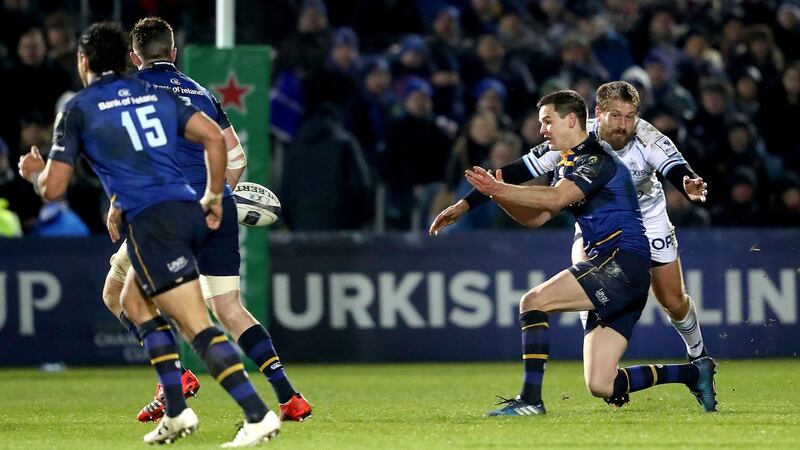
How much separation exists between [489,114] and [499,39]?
2.34 meters

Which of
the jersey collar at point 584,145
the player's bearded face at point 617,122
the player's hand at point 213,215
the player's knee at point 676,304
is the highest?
the player's bearded face at point 617,122

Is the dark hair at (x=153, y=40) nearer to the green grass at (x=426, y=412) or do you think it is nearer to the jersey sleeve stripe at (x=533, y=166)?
the green grass at (x=426, y=412)

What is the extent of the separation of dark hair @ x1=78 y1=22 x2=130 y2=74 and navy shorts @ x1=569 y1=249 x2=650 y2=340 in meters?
3.09

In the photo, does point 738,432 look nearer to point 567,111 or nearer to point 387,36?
point 567,111

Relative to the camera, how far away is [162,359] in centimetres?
739

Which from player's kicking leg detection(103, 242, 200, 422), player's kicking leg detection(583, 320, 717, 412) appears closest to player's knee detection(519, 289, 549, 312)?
player's kicking leg detection(583, 320, 717, 412)

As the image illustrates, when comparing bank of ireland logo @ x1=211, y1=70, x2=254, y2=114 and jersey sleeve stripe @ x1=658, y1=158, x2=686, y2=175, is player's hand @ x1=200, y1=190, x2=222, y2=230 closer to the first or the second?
jersey sleeve stripe @ x1=658, y1=158, x2=686, y2=175

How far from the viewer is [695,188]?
9070 mm

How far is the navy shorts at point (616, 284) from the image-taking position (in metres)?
8.77

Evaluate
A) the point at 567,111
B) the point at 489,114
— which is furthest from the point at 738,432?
the point at 489,114

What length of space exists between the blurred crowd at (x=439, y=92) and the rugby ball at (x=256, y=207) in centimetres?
603

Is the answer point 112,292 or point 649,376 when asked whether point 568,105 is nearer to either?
point 649,376

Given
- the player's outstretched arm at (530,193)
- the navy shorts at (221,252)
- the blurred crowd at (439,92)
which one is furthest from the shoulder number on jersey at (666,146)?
the blurred crowd at (439,92)

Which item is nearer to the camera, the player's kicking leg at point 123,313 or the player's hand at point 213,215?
the player's hand at point 213,215
